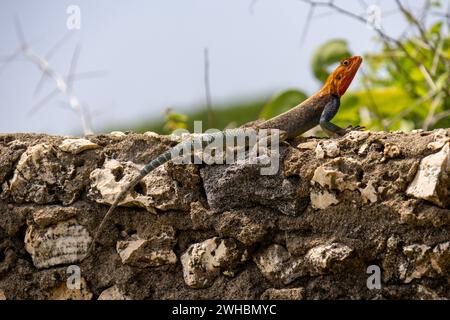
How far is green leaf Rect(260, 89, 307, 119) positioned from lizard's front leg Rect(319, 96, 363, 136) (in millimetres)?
1133

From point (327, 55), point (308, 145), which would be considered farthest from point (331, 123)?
point (327, 55)

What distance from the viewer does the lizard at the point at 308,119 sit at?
3.76 metres

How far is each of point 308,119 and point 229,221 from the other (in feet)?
3.18

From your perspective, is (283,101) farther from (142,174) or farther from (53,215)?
(53,215)

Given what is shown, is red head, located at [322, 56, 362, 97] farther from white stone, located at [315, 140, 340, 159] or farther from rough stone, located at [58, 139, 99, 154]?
rough stone, located at [58, 139, 99, 154]

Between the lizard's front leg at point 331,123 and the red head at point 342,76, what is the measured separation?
5 centimetres

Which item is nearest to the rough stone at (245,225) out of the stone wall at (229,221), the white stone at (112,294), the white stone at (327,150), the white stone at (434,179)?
the stone wall at (229,221)

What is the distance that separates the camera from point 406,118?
7.38 meters

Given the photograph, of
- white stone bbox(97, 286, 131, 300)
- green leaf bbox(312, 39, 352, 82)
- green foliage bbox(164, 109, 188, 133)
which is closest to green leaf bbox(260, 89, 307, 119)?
green foliage bbox(164, 109, 188, 133)

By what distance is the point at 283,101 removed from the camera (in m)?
5.61

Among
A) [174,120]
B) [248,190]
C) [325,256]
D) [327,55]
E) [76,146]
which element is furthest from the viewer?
[327,55]

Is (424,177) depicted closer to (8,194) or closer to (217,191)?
(217,191)

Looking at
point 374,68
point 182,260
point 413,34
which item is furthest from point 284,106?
point 374,68

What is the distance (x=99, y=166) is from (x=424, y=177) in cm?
164
